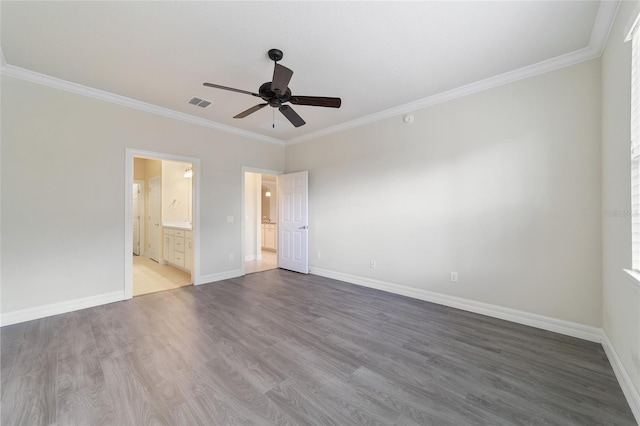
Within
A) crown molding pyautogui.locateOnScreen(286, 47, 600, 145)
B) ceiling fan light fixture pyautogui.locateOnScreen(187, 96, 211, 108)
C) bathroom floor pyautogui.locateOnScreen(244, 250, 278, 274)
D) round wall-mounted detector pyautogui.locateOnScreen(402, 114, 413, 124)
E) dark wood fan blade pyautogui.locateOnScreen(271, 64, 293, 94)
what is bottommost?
bathroom floor pyautogui.locateOnScreen(244, 250, 278, 274)

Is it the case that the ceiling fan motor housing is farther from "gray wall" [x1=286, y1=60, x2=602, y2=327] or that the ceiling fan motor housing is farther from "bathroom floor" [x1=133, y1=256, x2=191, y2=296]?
"bathroom floor" [x1=133, y1=256, x2=191, y2=296]

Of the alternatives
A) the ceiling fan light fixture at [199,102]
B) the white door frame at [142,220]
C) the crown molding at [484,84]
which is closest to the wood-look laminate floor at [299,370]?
the crown molding at [484,84]

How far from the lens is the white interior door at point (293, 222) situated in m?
5.20

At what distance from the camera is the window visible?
5.43 ft

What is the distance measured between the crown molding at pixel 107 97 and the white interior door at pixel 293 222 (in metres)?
1.32

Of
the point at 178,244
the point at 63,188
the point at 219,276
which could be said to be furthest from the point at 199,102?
the point at 178,244

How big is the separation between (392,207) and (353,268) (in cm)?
132

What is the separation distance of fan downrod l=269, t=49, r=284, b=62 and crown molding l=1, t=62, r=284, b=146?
93.9 inches

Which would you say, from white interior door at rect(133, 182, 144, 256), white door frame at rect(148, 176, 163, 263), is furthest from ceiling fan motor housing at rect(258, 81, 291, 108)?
white interior door at rect(133, 182, 144, 256)

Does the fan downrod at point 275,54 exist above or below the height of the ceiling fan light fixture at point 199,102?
below

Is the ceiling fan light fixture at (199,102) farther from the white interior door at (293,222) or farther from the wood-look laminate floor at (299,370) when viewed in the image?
the wood-look laminate floor at (299,370)

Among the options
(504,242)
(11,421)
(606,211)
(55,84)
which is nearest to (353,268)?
(504,242)

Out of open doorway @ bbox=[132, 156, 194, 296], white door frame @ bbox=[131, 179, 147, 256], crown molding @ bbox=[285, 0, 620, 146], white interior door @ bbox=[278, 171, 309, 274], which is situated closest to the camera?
crown molding @ bbox=[285, 0, 620, 146]

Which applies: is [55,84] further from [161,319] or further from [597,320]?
[597,320]
